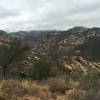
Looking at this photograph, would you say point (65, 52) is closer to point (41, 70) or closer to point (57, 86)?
point (41, 70)

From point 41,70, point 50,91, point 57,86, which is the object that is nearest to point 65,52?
point 41,70

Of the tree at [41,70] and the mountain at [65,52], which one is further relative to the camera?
the mountain at [65,52]

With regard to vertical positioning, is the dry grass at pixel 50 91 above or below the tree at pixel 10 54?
below

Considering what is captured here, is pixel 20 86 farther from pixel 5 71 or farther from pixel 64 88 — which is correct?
pixel 5 71

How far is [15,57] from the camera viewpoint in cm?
2895

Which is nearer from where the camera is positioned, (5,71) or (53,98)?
(53,98)

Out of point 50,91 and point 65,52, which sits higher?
point 50,91

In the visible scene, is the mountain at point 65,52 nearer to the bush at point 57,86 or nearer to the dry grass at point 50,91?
the bush at point 57,86

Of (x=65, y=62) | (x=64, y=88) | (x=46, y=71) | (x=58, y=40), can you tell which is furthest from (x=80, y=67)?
(x=58, y=40)

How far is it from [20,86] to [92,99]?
437 cm

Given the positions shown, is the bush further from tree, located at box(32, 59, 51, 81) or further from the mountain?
the mountain

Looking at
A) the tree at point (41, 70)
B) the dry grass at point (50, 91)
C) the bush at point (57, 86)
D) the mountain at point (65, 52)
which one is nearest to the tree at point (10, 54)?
the mountain at point (65, 52)

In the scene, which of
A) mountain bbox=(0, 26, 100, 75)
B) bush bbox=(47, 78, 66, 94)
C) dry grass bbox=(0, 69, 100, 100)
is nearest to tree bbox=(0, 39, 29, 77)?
mountain bbox=(0, 26, 100, 75)

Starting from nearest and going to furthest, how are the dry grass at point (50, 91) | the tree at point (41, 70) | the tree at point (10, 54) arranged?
the dry grass at point (50, 91) < the tree at point (41, 70) < the tree at point (10, 54)
